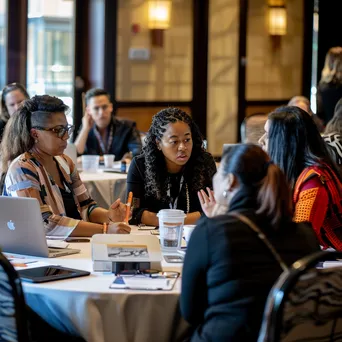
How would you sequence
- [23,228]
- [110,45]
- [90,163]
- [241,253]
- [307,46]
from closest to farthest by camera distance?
[241,253] → [23,228] → [90,163] → [110,45] → [307,46]

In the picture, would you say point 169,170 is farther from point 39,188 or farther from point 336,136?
point 336,136

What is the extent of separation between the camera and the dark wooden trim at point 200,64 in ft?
33.1

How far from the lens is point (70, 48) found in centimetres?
930

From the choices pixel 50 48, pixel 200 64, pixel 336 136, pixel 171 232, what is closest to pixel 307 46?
pixel 200 64

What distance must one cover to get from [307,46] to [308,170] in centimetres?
784

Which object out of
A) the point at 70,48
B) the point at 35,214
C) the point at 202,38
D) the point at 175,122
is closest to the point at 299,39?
the point at 202,38

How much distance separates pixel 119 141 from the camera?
7160 millimetres

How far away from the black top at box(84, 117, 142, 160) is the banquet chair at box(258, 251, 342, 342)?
4.95 meters

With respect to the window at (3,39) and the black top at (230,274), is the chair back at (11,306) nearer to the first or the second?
the black top at (230,274)

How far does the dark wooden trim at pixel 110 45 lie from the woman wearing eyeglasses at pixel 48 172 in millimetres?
5663

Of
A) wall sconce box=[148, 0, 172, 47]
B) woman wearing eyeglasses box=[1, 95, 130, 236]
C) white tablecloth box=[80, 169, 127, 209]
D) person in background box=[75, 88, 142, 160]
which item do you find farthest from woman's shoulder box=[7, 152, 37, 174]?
wall sconce box=[148, 0, 172, 47]

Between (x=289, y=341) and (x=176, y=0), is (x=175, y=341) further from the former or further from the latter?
(x=176, y=0)

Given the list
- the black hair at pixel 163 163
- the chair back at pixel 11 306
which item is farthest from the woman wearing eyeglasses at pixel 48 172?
the chair back at pixel 11 306

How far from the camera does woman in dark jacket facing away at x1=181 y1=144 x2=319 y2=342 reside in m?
2.34
